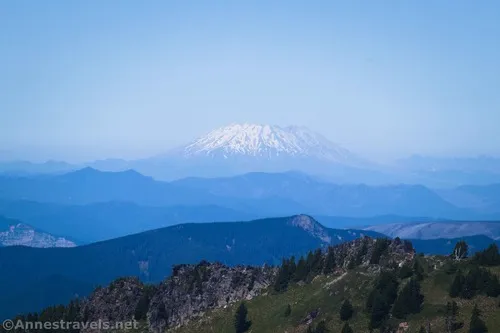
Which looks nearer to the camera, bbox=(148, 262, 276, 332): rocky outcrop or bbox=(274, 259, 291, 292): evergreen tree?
bbox=(274, 259, 291, 292): evergreen tree

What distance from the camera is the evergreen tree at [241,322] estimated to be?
93.9 metres

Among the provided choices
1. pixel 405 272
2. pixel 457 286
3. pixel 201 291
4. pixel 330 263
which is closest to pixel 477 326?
pixel 457 286

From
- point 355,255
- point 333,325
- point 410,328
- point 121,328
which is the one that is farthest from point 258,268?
point 410,328

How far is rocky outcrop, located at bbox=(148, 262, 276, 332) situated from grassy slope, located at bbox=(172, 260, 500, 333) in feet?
20.9

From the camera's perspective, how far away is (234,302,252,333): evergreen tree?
93.9 meters

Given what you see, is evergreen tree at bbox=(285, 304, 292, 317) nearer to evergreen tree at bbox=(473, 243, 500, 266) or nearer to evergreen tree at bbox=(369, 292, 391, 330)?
evergreen tree at bbox=(369, 292, 391, 330)

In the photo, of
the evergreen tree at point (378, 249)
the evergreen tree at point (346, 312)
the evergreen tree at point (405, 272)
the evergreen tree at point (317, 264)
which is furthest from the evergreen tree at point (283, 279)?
the evergreen tree at point (405, 272)

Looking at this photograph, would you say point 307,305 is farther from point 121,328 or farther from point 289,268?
point 121,328

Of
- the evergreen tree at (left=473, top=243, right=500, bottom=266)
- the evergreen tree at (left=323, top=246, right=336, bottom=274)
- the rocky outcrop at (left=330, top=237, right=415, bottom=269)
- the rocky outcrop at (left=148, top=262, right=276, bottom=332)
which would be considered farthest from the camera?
the rocky outcrop at (left=148, top=262, right=276, bottom=332)

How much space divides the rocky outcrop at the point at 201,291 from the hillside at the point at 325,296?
234 mm

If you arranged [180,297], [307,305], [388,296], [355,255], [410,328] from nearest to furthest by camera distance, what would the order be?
[410,328] < [388,296] < [307,305] < [355,255] < [180,297]

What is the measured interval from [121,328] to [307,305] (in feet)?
153

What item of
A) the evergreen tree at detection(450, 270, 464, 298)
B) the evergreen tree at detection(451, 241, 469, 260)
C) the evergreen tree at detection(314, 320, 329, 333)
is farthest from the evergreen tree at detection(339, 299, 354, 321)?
the evergreen tree at detection(451, 241, 469, 260)

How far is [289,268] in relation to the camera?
113 meters
